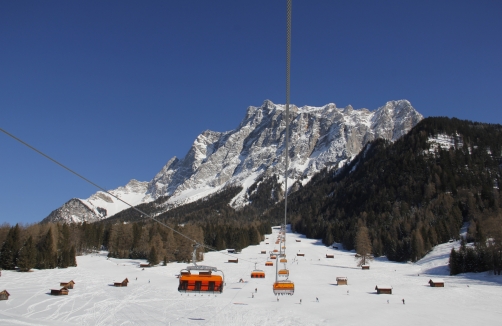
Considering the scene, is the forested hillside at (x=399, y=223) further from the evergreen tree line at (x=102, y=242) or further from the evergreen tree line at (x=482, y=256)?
the evergreen tree line at (x=102, y=242)

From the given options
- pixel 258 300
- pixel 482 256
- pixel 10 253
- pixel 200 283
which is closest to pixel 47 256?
pixel 10 253

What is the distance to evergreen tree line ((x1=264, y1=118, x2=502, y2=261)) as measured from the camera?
338 ft

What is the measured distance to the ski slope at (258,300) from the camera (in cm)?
3762

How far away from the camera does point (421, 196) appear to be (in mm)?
150875

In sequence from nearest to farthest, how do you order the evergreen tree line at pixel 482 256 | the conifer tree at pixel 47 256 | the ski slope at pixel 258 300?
the ski slope at pixel 258 300 < the evergreen tree line at pixel 482 256 < the conifer tree at pixel 47 256

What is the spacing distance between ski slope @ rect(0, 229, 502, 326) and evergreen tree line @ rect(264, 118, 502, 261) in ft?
77.1

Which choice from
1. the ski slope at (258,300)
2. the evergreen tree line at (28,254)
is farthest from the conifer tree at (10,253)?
the ski slope at (258,300)

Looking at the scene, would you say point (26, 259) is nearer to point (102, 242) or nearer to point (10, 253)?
point (10, 253)

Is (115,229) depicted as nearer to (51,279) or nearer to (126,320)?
(51,279)

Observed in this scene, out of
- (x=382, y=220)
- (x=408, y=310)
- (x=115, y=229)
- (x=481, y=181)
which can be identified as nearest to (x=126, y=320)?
(x=408, y=310)

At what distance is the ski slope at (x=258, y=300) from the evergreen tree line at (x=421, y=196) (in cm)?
2350

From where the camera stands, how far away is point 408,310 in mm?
40844

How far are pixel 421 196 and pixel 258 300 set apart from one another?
398ft

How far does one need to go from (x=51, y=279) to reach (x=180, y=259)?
36.9 meters
